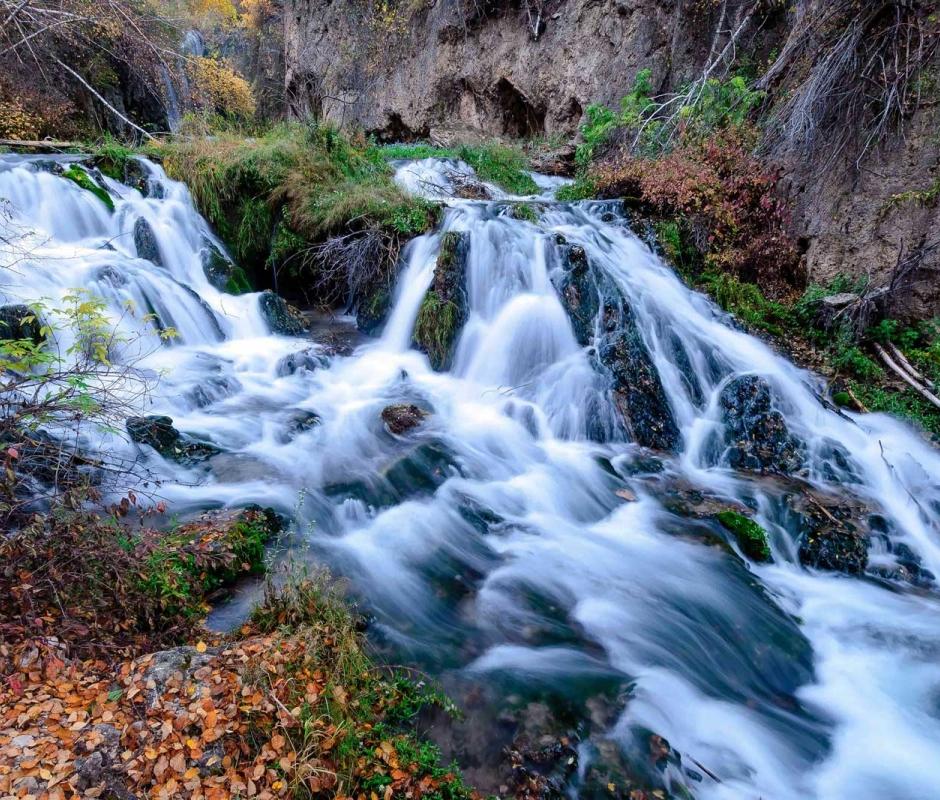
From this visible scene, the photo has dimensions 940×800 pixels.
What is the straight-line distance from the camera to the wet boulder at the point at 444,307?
729cm

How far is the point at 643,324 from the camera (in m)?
6.83

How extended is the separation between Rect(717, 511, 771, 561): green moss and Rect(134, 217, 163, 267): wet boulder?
8.13 m

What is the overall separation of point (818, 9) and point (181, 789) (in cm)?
1030

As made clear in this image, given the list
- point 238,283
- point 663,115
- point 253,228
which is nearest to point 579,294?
point 238,283

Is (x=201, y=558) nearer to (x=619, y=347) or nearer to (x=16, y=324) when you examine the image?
(x=16, y=324)

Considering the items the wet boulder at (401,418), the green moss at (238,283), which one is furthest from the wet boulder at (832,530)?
the green moss at (238,283)

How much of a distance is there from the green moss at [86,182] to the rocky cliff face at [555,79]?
8616mm

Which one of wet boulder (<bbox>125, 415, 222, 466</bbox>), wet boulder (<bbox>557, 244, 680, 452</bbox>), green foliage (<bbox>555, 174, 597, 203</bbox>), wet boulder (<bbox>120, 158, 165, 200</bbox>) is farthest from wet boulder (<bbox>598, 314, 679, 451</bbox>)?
wet boulder (<bbox>120, 158, 165, 200</bbox>)

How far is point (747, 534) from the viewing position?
4.59 meters

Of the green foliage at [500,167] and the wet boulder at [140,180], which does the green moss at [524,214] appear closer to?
the green foliage at [500,167]

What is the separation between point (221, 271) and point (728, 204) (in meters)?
7.71

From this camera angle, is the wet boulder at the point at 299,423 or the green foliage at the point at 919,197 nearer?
the wet boulder at the point at 299,423

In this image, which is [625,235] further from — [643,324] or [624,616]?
[624,616]

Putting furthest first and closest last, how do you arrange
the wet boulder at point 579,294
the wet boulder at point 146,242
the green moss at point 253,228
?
the green moss at point 253,228, the wet boulder at point 146,242, the wet boulder at point 579,294
